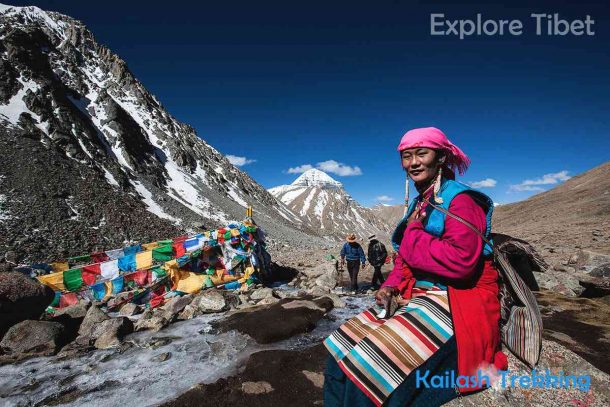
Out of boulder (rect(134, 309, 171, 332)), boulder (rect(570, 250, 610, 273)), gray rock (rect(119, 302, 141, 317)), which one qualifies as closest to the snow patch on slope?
gray rock (rect(119, 302, 141, 317))

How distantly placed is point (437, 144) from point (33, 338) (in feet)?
27.0

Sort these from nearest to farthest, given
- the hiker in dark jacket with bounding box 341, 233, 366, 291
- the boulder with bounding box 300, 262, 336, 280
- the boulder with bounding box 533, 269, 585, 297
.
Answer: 1. the boulder with bounding box 533, 269, 585, 297
2. the hiker in dark jacket with bounding box 341, 233, 366, 291
3. the boulder with bounding box 300, 262, 336, 280

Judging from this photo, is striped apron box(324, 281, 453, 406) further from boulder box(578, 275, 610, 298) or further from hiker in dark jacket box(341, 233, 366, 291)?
hiker in dark jacket box(341, 233, 366, 291)

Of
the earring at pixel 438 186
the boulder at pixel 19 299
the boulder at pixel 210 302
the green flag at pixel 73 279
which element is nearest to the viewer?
the earring at pixel 438 186

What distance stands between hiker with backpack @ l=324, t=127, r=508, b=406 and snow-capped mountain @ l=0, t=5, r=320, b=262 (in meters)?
22.2

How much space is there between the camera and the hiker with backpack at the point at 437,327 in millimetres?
1835

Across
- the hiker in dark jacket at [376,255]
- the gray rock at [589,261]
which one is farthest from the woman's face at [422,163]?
the gray rock at [589,261]

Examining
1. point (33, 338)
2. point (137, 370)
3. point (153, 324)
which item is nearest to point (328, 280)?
point (153, 324)

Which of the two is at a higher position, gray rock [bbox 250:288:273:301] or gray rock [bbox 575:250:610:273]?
gray rock [bbox 575:250:610:273]

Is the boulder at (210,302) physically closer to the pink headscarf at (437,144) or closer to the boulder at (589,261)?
the pink headscarf at (437,144)

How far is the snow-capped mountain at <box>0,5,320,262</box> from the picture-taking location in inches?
891

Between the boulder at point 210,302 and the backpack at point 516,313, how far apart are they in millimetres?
7563

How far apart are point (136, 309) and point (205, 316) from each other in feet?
8.47

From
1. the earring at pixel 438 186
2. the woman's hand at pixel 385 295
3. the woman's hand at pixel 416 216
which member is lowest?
the woman's hand at pixel 385 295
